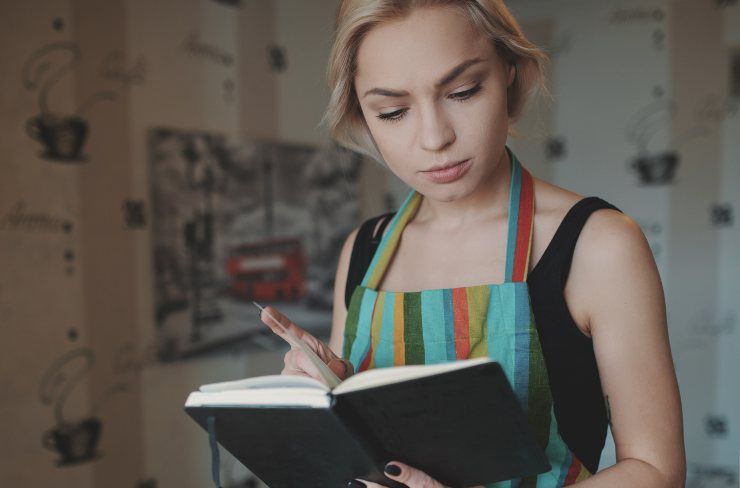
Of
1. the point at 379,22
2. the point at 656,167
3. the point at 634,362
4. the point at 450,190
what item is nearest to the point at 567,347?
the point at 634,362

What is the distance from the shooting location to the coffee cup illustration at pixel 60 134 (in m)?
1.89

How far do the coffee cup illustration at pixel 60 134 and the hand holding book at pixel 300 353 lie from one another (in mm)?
1372

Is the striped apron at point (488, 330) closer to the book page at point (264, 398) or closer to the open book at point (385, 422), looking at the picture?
the open book at point (385, 422)

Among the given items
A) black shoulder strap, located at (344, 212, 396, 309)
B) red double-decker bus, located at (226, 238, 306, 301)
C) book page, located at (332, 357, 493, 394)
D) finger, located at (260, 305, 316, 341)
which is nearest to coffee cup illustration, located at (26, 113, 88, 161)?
red double-decker bus, located at (226, 238, 306, 301)

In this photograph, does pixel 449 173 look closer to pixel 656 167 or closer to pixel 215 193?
pixel 215 193

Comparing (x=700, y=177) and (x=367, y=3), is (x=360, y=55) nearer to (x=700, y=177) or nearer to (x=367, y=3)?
(x=367, y=3)

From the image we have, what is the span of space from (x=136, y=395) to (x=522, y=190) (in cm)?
168

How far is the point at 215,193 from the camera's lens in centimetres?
243

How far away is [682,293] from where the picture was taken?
3.36m

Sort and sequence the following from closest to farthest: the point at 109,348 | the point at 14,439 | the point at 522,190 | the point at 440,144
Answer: the point at 440,144 < the point at 522,190 < the point at 14,439 < the point at 109,348

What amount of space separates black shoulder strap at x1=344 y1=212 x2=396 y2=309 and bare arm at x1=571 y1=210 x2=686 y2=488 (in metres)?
0.45

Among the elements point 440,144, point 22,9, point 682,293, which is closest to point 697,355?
point 682,293

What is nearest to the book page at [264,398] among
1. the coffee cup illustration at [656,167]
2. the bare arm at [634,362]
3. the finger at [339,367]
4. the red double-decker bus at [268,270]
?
the finger at [339,367]

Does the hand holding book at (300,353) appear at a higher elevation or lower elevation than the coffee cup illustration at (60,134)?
lower
